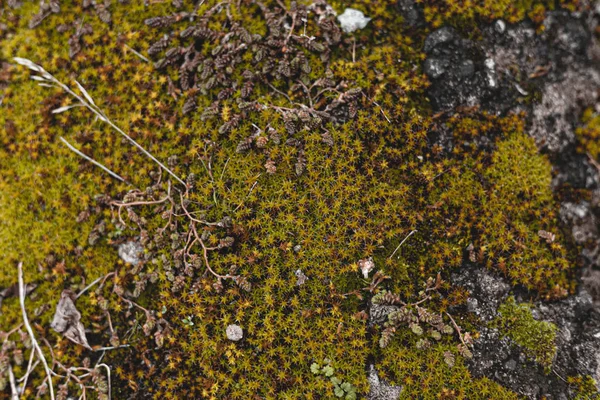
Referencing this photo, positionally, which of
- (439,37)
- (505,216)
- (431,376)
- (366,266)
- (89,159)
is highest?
(439,37)

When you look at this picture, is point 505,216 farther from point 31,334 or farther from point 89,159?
point 31,334

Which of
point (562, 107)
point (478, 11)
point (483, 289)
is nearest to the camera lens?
point (483, 289)

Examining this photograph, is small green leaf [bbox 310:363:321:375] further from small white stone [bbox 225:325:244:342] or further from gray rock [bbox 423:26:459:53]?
gray rock [bbox 423:26:459:53]

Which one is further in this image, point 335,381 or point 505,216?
point 505,216

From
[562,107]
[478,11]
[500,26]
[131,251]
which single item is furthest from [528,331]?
[131,251]

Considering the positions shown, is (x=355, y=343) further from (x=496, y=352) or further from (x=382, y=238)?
(x=496, y=352)

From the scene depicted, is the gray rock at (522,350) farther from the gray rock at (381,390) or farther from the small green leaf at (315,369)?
the small green leaf at (315,369)

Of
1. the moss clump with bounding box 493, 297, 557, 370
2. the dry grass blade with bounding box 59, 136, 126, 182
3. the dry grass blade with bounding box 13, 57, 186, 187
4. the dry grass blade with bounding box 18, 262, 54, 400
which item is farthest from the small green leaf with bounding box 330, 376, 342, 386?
the dry grass blade with bounding box 59, 136, 126, 182

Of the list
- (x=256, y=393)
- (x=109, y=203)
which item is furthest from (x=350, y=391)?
(x=109, y=203)
